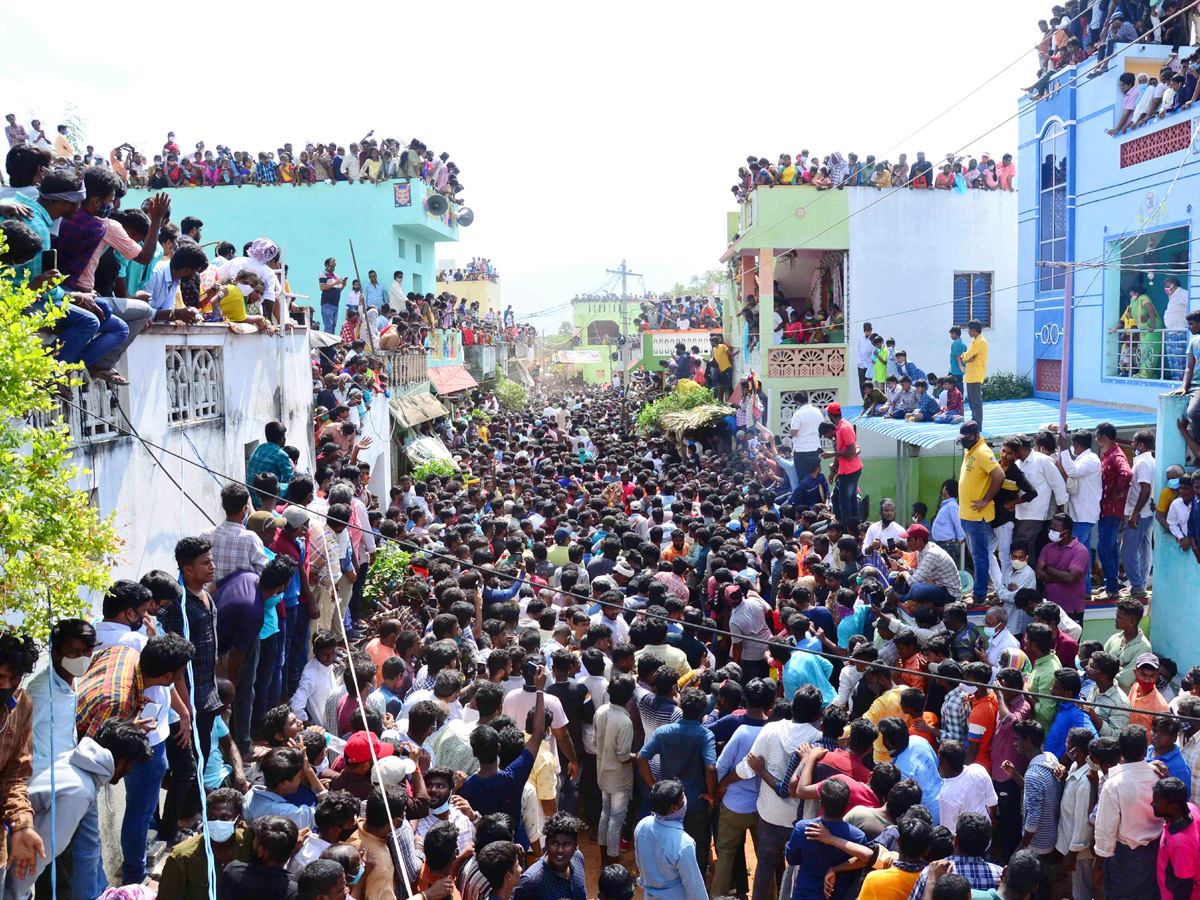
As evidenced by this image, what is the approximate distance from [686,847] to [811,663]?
2.19 metres

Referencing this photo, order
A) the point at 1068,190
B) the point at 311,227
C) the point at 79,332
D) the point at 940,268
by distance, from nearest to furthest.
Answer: the point at 79,332 → the point at 1068,190 → the point at 940,268 → the point at 311,227

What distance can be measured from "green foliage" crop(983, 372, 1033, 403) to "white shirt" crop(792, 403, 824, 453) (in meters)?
6.54

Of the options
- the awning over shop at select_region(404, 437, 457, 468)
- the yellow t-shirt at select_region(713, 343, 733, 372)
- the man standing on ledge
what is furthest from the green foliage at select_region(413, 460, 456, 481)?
the yellow t-shirt at select_region(713, 343, 733, 372)

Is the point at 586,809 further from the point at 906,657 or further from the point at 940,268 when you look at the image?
the point at 940,268

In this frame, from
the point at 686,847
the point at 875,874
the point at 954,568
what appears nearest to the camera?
the point at 875,874

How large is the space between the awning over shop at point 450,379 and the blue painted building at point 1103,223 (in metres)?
12.3

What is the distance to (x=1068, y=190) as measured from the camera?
16.9m

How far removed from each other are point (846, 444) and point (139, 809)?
9.67 metres

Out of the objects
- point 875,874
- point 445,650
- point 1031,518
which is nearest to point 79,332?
point 445,650

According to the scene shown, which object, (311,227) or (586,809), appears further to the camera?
(311,227)

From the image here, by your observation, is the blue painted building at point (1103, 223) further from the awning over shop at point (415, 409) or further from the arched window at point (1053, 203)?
the awning over shop at point (415, 409)

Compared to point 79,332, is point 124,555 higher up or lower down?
lower down

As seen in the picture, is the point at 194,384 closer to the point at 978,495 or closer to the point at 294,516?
the point at 294,516

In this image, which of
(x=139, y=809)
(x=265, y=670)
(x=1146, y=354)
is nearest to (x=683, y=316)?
(x=1146, y=354)
